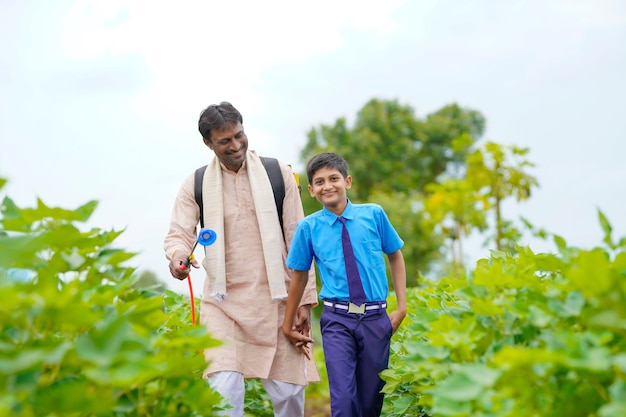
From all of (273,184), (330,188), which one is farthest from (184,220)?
(330,188)

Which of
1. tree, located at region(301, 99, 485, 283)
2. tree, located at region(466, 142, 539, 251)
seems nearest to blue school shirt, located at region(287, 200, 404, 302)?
tree, located at region(466, 142, 539, 251)

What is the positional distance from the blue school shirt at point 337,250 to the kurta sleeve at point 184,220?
0.59m

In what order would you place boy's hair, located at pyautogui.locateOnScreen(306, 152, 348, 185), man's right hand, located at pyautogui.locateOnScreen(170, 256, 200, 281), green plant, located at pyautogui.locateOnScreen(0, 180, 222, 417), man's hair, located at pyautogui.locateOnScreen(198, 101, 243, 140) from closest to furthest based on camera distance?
green plant, located at pyautogui.locateOnScreen(0, 180, 222, 417) → man's right hand, located at pyautogui.locateOnScreen(170, 256, 200, 281) → man's hair, located at pyautogui.locateOnScreen(198, 101, 243, 140) → boy's hair, located at pyautogui.locateOnScreen(306, 152, 348, 185)

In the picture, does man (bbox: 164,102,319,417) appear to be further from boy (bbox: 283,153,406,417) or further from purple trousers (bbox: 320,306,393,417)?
purple trousers (bbox: 320,306,393,417)

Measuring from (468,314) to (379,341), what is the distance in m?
1.84

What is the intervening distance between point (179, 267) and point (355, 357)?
1.06 m

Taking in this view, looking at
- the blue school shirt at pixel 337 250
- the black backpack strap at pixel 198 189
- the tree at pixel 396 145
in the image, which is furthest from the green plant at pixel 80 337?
the tree at pixel 396 145

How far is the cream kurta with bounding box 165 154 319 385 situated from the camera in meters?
4.38

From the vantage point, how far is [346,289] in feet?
13.9

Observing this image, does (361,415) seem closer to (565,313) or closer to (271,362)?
(271,362)

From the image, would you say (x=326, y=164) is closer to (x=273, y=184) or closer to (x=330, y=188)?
(x=330, y=188)

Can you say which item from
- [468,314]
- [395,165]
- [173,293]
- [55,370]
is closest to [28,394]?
[55,370]

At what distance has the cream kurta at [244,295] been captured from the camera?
438 cm

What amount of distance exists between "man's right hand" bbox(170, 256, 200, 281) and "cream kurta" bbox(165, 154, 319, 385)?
10 centimetres
